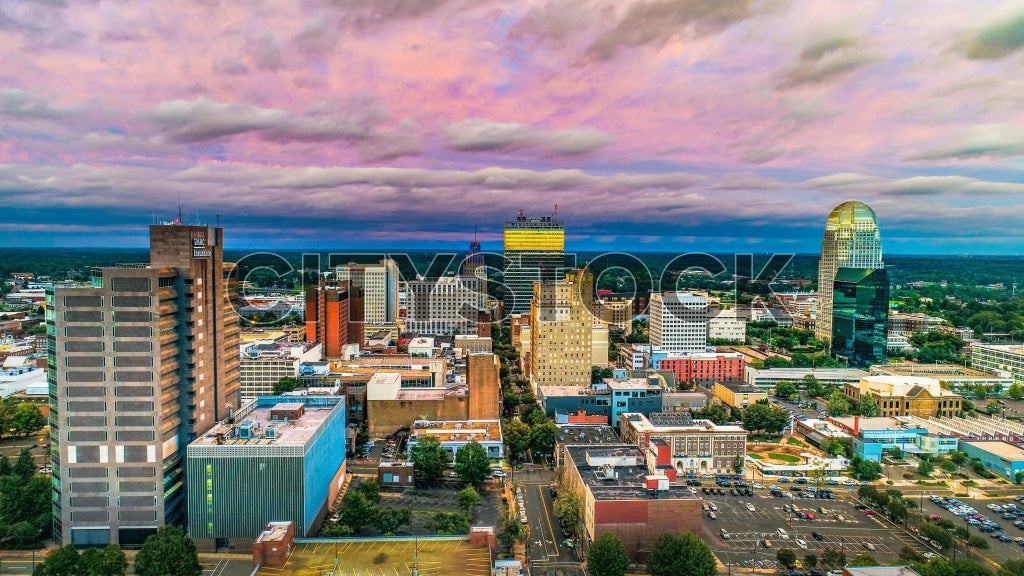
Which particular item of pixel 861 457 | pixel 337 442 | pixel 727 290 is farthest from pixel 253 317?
pixel 727 290

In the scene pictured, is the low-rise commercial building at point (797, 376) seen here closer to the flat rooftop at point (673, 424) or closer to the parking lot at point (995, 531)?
the flat rooftop at point (673, 424)

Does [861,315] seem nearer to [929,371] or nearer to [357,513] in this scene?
Result: [929,371]

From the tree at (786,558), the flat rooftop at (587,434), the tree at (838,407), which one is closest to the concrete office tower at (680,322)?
the tree at (838,407)

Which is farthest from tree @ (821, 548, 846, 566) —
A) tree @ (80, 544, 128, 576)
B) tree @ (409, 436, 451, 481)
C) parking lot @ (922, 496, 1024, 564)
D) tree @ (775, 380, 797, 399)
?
tree @ (775, 380, 797, 399)

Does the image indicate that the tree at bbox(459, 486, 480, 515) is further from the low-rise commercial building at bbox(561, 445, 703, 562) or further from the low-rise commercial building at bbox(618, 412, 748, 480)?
the low-rise commercial building at bbox(618, 412, 748, 480)

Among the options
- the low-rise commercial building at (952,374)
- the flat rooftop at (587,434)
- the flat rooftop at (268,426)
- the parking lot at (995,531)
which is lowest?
the parking lot at (995,531)

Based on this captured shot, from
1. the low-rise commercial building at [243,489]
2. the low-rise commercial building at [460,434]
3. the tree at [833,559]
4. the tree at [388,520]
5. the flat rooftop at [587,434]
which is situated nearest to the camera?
the tree at [833,559]
